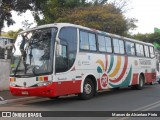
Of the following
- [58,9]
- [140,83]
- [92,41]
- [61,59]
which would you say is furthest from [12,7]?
[58,9]

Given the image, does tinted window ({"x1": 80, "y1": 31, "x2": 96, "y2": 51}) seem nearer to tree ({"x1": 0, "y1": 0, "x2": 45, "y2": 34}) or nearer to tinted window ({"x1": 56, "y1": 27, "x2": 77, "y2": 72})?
tinted window ({"x1": 56, "y1": 27, "x2": 77, "y2": 72})

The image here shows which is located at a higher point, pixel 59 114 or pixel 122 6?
pixel 122 6

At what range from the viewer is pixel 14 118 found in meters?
9.79

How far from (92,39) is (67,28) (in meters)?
2.15

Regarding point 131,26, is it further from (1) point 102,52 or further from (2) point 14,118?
(2) point 14,118

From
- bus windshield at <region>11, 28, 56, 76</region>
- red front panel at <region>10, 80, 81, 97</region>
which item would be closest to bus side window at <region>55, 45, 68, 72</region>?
bus windshield at <region>11, 28, 56, 76</region>

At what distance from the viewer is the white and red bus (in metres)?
12.5

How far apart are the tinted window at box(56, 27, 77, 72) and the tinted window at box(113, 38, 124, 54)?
4.24 meters

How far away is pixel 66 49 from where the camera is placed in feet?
43.8

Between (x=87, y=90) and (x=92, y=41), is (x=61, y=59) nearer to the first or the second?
(x=87, y=90)

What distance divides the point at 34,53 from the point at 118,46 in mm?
6610

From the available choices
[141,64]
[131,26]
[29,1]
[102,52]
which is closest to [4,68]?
[29,1]

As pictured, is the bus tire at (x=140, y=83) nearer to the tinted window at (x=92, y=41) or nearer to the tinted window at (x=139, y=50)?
the tinted window at (x=139, y=50)

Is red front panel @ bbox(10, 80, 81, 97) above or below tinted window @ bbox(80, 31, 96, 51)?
below
